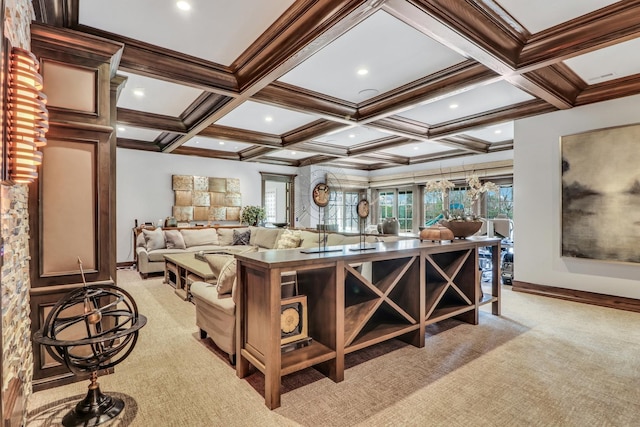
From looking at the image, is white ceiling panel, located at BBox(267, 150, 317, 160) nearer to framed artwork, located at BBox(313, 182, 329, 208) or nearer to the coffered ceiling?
the coffered ceiling

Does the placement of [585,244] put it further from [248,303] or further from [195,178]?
[195,178]

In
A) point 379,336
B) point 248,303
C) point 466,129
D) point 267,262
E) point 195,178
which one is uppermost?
point 466,129

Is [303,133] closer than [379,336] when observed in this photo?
No

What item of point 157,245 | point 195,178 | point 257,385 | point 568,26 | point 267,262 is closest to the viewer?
point 267,262

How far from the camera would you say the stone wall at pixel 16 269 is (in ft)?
4.72

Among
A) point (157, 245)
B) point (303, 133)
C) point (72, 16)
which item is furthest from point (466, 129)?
point (157, 245)

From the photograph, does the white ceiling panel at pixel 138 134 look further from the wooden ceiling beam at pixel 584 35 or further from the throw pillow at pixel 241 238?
the wooden ceiling beam at pixel 584 35

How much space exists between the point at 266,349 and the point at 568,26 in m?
3.48

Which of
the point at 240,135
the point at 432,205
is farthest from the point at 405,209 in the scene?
the point at 240,135

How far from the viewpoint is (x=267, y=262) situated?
1.84 m

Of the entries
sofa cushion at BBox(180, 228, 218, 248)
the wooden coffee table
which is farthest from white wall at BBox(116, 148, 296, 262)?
the wooden coffee table

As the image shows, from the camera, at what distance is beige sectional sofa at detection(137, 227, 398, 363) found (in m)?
2.46

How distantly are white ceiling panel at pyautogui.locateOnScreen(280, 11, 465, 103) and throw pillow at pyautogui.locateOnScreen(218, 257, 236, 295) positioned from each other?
2169mm

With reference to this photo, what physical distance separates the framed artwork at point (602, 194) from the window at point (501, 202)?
9.80 ft
